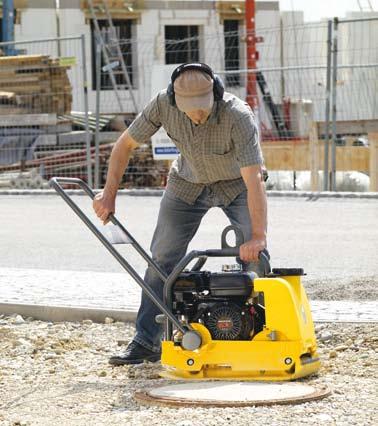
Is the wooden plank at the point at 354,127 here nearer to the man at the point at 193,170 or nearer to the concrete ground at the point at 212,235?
the concrete ground at the point at 212,235

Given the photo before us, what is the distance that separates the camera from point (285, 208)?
1641 centimetres

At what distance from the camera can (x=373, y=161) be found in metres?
17.8

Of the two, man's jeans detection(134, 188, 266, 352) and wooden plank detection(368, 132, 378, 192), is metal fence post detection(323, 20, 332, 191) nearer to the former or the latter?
wooden plank detection(368, 132, 378, 192)

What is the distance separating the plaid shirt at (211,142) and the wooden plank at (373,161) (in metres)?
11.3

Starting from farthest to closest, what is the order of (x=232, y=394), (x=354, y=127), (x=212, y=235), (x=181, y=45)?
(x=181, y=45)
(x=354, y=127)
(x=212, y=235)
(x=232, y=394)

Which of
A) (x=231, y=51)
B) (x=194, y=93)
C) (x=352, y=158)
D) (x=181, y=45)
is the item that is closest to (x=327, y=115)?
(x=352, y=158)

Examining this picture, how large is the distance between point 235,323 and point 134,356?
99 cm

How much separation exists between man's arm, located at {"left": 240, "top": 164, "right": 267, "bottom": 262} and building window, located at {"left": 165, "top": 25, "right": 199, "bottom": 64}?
808 inches

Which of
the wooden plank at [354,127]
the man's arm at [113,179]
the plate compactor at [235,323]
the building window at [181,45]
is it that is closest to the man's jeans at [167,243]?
the man's arm at [113,179]

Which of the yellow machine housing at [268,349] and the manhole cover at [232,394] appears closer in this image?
the manhole cover at [232,394]

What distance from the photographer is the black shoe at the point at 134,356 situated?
692 centimetres

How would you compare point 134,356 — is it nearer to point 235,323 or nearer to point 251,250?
point 235,323

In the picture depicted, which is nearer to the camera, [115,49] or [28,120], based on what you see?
→ [28,120]

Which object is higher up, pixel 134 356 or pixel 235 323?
pixel 235 323
